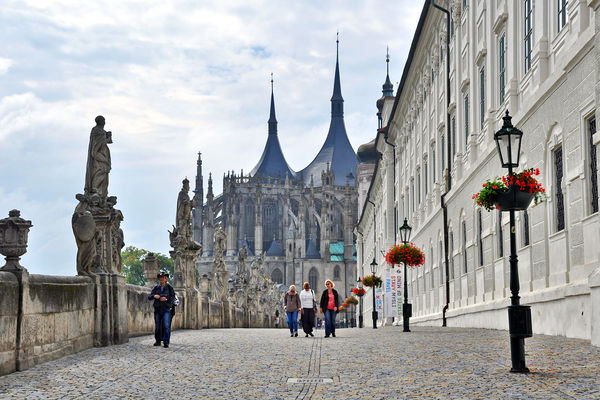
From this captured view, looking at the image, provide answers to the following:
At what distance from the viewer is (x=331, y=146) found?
6993 inches

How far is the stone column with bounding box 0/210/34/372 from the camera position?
11.6 meters

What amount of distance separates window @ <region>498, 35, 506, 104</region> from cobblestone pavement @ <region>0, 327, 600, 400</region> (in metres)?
8.36

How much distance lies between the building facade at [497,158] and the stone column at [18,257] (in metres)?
7.44

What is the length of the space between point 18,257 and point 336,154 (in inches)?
6444

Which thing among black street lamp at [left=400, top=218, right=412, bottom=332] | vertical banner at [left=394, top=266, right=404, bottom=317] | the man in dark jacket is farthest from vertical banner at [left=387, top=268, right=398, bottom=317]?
the man in dark jacket

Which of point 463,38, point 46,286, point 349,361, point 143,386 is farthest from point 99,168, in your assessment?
point 463,38

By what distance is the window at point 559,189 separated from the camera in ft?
54.1

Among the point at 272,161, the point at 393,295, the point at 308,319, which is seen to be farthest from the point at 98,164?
the point at 272,161

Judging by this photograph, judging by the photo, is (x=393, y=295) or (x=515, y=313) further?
(x=393, y=295)

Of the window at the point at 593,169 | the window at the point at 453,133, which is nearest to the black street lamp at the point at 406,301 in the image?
the window at the point at 453,133

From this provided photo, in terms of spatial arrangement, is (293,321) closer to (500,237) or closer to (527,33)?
(500,237)

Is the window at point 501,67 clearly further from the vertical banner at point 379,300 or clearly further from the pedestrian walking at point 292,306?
the vertical banner at point 379,300

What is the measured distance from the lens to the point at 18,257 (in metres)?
11.8

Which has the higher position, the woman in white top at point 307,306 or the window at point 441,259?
the window at point 441,259
